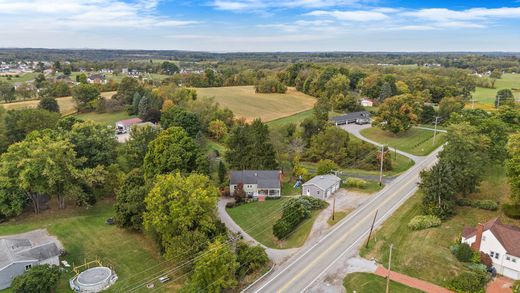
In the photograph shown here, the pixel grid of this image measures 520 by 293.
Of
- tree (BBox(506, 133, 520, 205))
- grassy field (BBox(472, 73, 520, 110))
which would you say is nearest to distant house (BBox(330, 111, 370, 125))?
grassy field (BBox(472, 73, 520, 110))

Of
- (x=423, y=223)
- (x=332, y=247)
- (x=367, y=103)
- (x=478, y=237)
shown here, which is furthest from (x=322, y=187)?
(x=367, y=103)

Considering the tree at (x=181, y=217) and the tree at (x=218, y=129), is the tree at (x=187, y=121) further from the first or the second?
the tree at (x=181, y=217)

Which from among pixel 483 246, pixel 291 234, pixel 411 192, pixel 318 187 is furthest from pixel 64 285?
pixel 411 192

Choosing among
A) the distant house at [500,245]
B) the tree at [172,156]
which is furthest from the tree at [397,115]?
the distant house at [500,245]

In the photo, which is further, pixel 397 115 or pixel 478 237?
pixel 397 115

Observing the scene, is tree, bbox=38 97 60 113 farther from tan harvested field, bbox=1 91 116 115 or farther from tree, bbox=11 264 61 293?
tree, bbox=11 264 61 293

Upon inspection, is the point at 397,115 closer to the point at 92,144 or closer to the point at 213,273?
the point at 92,144

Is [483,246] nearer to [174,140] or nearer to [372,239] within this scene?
[372,239]
